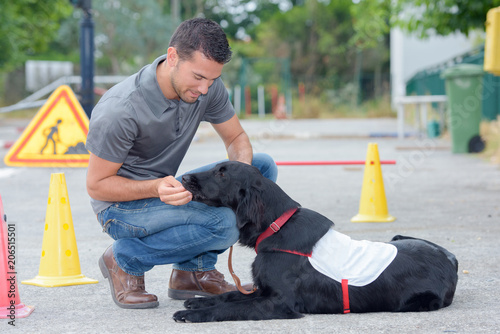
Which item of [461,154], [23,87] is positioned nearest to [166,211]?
[461,154]

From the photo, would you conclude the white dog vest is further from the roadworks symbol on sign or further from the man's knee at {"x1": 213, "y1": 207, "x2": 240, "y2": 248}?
the roadworks symbol on sign

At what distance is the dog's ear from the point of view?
3.45 metres

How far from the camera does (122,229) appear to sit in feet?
12.3

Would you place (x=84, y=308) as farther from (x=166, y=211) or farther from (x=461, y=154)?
(x=461, y=154)

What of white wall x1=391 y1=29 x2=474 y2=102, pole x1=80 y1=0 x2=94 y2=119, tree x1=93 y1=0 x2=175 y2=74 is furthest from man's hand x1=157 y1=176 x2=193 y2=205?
tree x1=93 y1=0 x2=175 y2=74

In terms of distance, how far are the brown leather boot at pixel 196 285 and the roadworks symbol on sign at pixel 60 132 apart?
12.7 feet

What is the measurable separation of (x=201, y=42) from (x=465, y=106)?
32.5 ft

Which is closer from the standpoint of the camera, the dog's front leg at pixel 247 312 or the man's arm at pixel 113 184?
the dog's front leg at pixel 247 312

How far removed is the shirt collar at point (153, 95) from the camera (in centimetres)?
368

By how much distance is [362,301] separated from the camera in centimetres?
341

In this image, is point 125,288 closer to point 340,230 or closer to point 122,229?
point 122,229

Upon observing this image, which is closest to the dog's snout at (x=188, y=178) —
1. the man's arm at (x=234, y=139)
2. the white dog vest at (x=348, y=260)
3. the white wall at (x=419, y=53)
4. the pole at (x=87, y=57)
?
the man's arm at (x=234, y=139)

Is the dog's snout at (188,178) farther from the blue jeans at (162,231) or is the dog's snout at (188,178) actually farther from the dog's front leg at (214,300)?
the dog's front leg at (214,300)

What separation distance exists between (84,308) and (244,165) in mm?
1162
